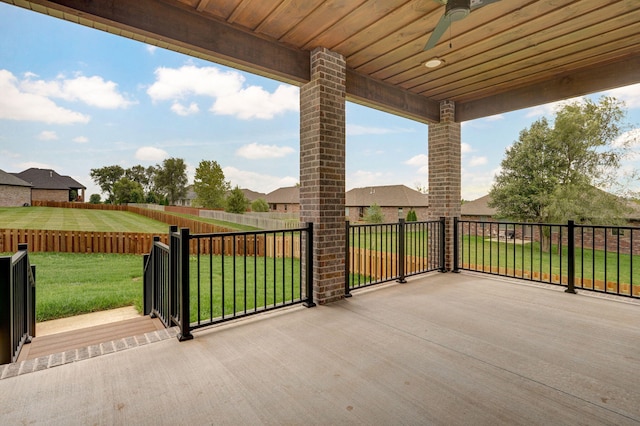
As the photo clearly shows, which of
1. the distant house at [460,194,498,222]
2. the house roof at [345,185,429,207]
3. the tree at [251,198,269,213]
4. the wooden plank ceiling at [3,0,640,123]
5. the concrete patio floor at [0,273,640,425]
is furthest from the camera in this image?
the tree at [251,198,269,213]

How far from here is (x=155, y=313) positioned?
384cm

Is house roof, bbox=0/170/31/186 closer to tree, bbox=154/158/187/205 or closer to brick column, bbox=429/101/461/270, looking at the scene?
brick column, bbox=429/101/461/270

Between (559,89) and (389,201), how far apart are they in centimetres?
2526

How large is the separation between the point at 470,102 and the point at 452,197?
5.62 feet

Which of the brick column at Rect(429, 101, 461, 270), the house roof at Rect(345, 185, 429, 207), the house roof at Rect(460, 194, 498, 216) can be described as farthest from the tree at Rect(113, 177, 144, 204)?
the house roof at Rect(460, 194, 498, 216)

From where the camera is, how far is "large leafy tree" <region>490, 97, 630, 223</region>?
12.8m

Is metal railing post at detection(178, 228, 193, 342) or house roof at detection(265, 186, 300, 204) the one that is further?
house roof at detection(265, 186, 300, 204)

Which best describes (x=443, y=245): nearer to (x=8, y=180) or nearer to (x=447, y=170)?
(x=447, y=170)

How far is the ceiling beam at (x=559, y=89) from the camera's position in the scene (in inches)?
145

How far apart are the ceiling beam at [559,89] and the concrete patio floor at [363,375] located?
2.90 m

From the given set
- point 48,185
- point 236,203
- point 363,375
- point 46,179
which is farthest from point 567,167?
point 46,179

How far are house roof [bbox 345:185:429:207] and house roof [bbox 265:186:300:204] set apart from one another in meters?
8.48

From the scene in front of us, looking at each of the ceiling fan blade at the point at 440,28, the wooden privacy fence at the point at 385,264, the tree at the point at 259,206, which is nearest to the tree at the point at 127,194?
the tree at the point at 259,206

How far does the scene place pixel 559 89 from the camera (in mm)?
4207
